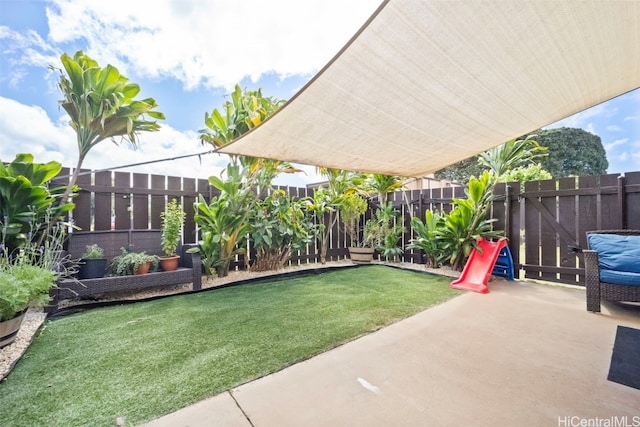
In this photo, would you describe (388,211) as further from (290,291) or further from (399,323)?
(399,323)

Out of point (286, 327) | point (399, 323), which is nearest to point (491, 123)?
point (399, 323)

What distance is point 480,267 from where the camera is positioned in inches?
135

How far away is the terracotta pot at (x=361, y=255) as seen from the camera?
5125mm

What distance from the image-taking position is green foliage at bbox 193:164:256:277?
3.35 meters

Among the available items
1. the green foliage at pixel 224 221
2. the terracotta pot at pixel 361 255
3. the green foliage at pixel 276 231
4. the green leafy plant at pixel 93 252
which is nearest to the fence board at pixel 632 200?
the terracotta pot at pixel 361 255

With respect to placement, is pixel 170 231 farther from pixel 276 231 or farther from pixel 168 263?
pixel 276 231

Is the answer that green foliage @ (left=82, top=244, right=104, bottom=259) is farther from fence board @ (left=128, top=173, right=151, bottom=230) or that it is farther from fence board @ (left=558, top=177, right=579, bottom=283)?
fence board @ (left=558, top=177, right=579, bottom=283)

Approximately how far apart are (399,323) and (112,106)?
3.29 meters

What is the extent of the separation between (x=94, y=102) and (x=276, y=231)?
8.20 feet

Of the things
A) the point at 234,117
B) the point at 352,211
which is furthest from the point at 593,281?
the point at 234,117

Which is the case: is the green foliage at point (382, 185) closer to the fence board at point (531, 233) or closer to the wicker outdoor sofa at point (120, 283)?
the fence board at point (531, 233)

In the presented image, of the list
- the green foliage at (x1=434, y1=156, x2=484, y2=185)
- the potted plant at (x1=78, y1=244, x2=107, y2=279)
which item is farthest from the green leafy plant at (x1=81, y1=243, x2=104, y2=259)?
the green foliage at (x1=434, y1=156, x2=484, y2=185)

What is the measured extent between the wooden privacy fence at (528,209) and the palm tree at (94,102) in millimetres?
633

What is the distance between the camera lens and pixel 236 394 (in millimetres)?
1192
